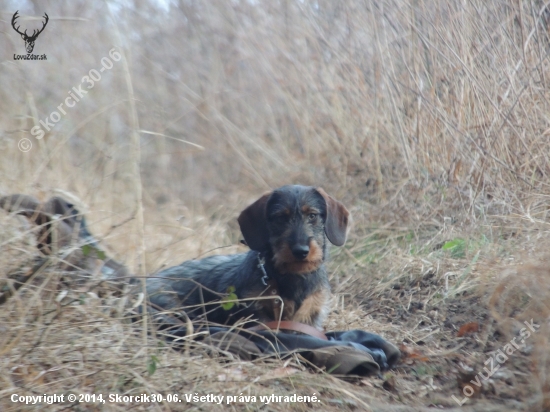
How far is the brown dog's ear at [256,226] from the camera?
15.1 ft

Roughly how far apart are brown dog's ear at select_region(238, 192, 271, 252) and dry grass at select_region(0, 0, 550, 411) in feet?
0.89

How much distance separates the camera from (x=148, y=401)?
3.10m

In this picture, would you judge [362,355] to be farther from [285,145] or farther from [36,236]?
[285,145]

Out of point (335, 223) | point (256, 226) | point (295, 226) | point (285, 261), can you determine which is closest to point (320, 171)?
point (335, 223)

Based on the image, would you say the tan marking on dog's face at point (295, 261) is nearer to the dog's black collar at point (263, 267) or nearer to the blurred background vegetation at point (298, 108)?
the dog's black collar at point (263, 267)

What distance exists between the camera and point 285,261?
14.3 feet

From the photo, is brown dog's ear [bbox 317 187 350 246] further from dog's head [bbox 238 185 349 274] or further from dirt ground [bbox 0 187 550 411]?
dirt ground [bbox 0 187 550 411]

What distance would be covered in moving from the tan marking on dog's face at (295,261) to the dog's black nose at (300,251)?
0.09 feet

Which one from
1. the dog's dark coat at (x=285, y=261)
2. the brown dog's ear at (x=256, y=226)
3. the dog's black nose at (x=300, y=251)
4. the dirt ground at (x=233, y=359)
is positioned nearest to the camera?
the dirt ground at (x=233, y=359)

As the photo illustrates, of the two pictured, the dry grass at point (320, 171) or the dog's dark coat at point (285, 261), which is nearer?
the dry grass at point (320, 171)

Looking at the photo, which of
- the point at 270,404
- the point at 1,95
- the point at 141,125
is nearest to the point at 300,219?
the point at 270,404

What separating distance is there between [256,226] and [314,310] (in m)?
0.73

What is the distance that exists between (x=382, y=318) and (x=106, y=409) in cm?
276

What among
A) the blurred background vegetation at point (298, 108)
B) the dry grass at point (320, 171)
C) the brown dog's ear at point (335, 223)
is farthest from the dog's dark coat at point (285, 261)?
the blurred background vegetation at point (298, 108)
